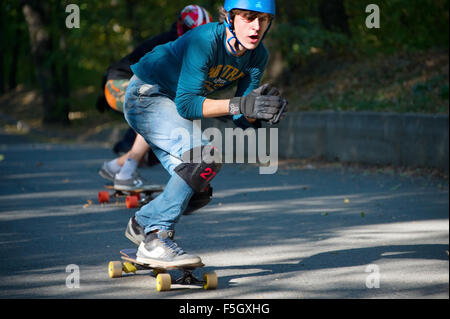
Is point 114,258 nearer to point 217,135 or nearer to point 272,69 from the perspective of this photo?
point 217,135

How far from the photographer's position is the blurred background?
11.5m

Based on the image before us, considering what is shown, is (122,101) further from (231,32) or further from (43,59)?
(43,59)

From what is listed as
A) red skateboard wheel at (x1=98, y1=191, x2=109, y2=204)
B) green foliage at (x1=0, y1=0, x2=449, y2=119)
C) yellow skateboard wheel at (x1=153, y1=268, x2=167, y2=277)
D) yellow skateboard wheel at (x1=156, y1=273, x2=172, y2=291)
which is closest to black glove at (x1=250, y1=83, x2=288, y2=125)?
yellow skateboard wheel at (x1=156, y1=273, x2=172, y2=291)

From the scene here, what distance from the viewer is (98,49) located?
77.7 feet

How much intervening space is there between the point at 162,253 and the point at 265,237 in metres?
1.81

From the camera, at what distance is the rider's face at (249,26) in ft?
12.2

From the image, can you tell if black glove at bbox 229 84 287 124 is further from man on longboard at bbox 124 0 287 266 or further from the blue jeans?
the blue jeans

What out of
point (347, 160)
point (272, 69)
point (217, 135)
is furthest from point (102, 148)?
point (347, 160)

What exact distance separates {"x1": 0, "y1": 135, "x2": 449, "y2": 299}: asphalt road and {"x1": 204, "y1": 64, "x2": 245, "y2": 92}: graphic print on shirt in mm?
1203

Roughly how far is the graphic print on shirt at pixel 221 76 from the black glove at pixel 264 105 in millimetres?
444

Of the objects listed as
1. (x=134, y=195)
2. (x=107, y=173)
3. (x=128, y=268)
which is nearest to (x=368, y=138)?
(x=134, y=195)

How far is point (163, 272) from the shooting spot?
4195mm

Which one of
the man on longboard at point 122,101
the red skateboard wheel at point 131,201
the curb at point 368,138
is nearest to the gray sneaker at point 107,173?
the man on longboard at point 122,101

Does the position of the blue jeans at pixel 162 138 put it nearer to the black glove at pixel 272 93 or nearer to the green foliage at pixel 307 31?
the black glove at pixel 272 93
